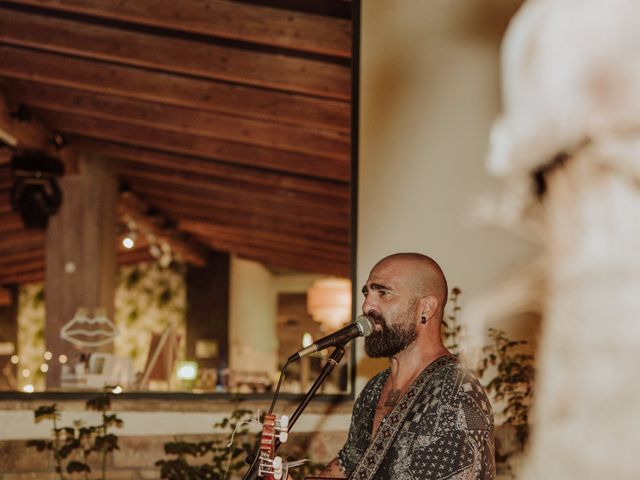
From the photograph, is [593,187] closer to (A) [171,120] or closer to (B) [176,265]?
(A) [171,120]

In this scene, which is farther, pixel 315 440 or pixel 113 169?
pixel 113 169

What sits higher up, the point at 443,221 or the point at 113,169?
the point at 113,169

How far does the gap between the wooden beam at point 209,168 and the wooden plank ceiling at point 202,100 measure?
0.8 inches

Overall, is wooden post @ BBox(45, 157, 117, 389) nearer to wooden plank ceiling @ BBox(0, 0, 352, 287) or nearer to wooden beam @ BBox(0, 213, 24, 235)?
wooden plank ceiling @ BBox(0, 0, 352, 287)

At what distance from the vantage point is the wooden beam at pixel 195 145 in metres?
7.98

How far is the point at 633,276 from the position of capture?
2.52 ft

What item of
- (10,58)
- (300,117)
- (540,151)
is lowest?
(540,151)

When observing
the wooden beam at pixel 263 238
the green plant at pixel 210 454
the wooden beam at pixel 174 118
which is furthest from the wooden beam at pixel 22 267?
the green plant at pixel 210 454

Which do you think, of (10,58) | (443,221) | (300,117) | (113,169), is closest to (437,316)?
(443,221)

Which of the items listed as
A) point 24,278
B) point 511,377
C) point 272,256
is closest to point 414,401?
point 511,377

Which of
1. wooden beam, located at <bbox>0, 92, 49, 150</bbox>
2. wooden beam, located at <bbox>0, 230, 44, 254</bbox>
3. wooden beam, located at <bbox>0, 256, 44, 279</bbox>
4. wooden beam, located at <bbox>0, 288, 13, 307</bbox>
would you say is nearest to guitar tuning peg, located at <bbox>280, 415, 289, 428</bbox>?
wooden beam, located at <bbox>0, 92, 49, 150</bbox>

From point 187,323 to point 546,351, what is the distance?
13187mm

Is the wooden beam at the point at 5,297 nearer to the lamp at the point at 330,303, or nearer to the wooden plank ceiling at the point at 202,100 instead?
the wooden plank ceiling at the point at 202,100

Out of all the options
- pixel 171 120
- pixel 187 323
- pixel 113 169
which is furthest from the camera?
pixel 187 323
